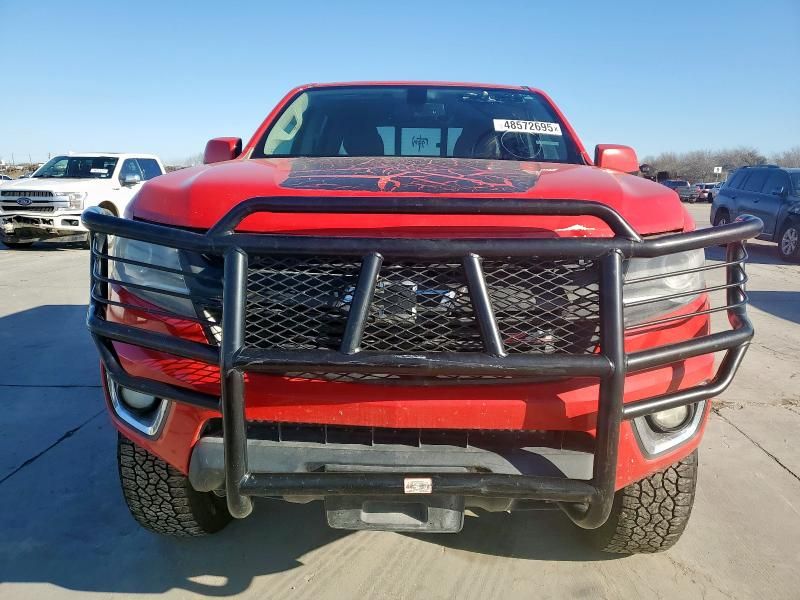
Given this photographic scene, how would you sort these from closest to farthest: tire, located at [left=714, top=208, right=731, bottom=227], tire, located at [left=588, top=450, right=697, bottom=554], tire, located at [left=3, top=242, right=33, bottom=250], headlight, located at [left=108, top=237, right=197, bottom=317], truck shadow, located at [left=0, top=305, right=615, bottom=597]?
headlight, located at [left=108, top=237, right=197, bottom=317]
tire, located at [left=588, top=450, right=697, bottom=554]
truck shadow, located at [left=0, top=305, right=615, bottom=597]
tire, located at [left=3, top=242, right=33, bottom=250]
tire, located at [left=714, top=208, right=731, bottom=227]

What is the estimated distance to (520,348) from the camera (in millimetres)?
1672

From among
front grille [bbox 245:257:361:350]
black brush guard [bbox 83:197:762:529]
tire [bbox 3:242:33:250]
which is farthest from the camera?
tire [bbox 3:242:33:250]

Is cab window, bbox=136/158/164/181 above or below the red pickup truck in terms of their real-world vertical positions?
above

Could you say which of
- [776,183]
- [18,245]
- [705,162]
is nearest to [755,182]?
[776,183]

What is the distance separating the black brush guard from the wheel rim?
35.7 ft

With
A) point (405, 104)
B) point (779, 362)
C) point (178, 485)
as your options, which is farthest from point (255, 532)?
point (779, 362)

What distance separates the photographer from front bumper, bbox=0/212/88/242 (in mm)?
10789

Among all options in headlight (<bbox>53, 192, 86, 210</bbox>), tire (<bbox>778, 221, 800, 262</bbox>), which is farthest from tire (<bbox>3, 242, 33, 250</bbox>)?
tire (<bbox>778, 221, 800, 262</bbox>)

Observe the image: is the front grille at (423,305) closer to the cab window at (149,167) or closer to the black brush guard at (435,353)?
the black brush guard at (435,353)

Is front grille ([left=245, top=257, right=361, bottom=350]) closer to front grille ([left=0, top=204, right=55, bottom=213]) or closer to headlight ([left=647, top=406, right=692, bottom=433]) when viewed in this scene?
headlight ([left=647, top=406, right=692, bottom=433])

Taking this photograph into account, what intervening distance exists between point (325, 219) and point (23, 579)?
5.81ft

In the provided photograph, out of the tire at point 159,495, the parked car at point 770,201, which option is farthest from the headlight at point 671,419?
the parked car at point 770,201

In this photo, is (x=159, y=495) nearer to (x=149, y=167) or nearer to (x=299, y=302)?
(x=299, y=302)

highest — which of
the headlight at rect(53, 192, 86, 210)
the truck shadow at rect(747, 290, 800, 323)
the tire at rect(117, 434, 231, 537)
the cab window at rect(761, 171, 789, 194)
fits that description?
the cab window at rect(761, 171, 789, 194)
